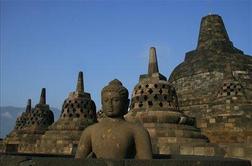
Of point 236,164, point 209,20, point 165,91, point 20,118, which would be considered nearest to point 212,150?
point 165,91

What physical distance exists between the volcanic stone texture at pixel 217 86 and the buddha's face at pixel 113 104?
12.0 m

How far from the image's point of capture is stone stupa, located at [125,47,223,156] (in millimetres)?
10716

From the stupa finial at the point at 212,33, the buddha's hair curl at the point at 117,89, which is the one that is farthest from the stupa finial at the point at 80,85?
the buddha's hair curl at the point at 117,89

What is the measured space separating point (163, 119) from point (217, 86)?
15.3m

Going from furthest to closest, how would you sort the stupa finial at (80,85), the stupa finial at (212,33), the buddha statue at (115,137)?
the stupa finial at (212,33) → the stupa finial at (80,85) → the buddha statue at (115,137)

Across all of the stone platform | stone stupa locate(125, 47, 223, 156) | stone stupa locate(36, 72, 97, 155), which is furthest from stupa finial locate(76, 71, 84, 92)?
Answer: the stone platform

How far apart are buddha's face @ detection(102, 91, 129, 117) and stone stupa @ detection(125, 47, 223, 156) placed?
20.2 feet

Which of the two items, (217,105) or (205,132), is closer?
(205,132)

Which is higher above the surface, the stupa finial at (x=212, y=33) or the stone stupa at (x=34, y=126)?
the stupa finial at (x=212, y=33)

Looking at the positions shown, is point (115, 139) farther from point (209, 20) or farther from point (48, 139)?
point (209, 20)

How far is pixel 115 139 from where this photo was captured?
13.9 feet

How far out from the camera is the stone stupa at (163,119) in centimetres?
1072

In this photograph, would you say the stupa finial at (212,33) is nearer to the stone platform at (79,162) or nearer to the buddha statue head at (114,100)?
the buddha statue head at (114,100)

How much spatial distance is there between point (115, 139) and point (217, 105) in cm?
1732
